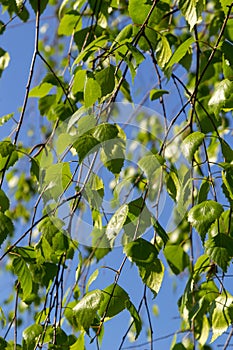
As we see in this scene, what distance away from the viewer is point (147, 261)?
866 millimetres

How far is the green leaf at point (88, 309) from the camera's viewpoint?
83cm

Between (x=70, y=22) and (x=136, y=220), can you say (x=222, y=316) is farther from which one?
(x=70, y=22)

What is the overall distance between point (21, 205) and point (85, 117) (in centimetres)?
193

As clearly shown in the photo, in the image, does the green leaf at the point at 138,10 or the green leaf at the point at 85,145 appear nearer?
the green leaf at the point at 85,145

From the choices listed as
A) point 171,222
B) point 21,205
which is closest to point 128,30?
point 171,222

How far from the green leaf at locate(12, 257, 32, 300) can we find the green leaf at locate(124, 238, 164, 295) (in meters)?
0.18

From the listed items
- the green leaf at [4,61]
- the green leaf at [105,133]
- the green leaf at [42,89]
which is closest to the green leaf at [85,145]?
the green leaf at [105,133]

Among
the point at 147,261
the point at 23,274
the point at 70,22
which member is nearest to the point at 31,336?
the point at 23,274

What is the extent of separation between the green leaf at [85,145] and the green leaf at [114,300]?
0.64ft

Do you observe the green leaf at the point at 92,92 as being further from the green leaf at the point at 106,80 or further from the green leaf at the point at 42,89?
the green leaf at the point at 42,89

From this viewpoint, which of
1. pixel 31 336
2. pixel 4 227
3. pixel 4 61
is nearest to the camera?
pixel 4 227

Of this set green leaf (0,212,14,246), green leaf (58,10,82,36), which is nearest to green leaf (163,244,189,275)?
green leaf (0,212,14,246)

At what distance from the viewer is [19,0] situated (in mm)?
1077

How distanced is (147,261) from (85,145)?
7.1 inches
